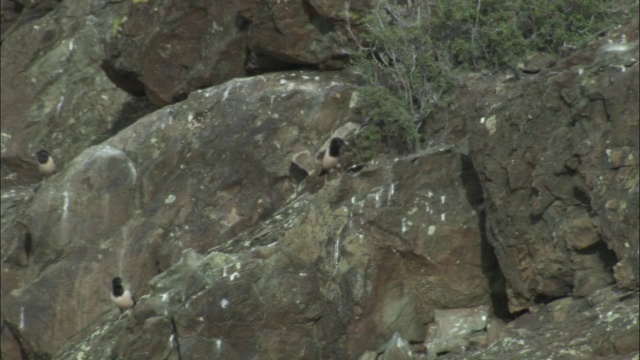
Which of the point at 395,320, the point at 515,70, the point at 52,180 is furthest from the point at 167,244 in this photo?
the point at 515,70

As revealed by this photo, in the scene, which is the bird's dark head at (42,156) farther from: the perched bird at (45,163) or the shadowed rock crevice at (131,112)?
the shadowed rock crevice at (131,112)

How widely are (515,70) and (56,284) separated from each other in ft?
25.3

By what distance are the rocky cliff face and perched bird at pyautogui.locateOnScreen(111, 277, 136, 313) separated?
0.38m

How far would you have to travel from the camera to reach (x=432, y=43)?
56.7ft

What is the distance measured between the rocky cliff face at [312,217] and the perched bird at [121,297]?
0.38 metres

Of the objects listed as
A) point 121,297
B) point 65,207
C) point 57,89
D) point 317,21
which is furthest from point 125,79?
point 121,297

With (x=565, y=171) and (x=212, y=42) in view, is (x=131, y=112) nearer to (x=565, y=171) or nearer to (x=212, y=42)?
(x=212, y=42)

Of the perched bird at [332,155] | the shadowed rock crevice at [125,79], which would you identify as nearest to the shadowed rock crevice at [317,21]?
the perched bird at [332,155]

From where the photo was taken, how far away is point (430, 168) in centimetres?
1529

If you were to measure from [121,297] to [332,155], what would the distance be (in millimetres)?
3553

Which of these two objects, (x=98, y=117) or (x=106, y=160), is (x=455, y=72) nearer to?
(x=106, y=160)

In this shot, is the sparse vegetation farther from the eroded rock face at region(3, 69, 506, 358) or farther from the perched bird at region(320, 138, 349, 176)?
the eroded rock face at region(3, 69, 506, 358)

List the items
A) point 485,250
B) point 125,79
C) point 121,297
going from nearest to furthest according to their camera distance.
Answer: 1. point 485,250
2. point 121,297
3. point 125,79

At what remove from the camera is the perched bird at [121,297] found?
695 inches
